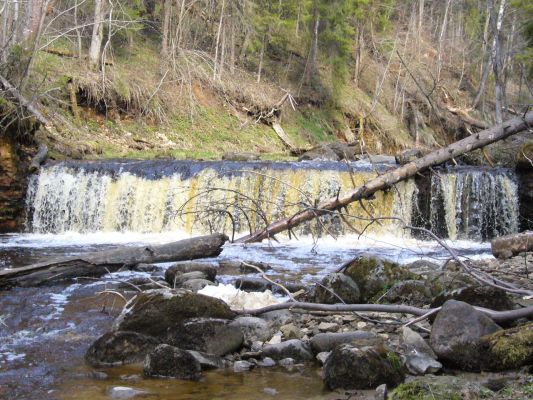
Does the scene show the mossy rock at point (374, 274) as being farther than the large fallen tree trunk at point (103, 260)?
No

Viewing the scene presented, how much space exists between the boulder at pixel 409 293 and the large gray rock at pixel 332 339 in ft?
3.99

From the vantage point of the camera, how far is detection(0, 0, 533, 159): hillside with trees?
20.2m

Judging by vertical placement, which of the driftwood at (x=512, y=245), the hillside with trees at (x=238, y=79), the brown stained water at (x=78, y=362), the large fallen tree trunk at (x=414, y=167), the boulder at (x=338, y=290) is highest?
the hillside with trees at (x=238, y=79)

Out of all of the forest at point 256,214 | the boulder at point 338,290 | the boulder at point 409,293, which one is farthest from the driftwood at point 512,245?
the boulder at point 338,290

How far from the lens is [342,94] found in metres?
30.5

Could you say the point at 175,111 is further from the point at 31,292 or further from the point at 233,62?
the point at 31,292

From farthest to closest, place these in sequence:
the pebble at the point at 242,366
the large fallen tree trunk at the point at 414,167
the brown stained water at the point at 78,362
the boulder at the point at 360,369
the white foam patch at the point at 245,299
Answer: the large fallen tree trunk at the point at 414,167, the white foam patch at the point at 245,299, the pebble at the point at 242,366, the brown stained water at the point at 78,362, the boulder at the point at 360,369

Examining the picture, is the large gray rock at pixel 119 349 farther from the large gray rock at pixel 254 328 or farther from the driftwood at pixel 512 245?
the driftwood at pixel 512 245

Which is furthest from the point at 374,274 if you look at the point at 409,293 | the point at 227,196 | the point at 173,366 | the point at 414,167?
the point at 227,196

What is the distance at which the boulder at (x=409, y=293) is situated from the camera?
5.94 m

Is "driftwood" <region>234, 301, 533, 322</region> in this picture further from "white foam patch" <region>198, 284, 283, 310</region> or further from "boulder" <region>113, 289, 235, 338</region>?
"white foam patch" <region>198, 284, 283, 310</region>

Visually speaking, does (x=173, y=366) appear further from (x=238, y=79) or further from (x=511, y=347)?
(x=238, y=79)

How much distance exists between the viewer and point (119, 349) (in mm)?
4805

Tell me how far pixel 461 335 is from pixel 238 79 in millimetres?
24464
